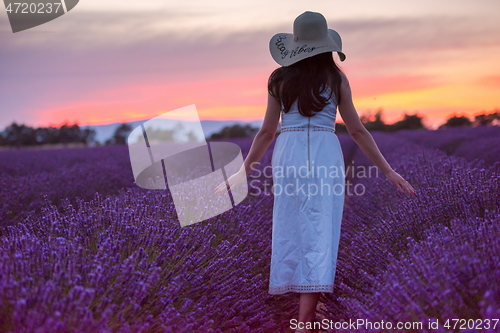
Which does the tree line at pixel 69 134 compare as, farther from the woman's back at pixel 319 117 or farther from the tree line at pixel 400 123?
the woman's back at pixel 319 117

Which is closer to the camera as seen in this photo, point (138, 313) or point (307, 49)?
point (138, 313)

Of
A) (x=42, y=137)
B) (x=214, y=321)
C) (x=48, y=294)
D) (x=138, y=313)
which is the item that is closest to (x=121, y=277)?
(x=138, y=313)

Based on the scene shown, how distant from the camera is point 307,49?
211cm

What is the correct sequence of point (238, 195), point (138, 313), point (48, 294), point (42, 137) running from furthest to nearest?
point (42, 137), point (238, 195), point (138, 313), point (48, 294)

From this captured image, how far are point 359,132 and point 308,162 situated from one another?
31cm

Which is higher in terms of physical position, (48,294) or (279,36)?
(279,36)

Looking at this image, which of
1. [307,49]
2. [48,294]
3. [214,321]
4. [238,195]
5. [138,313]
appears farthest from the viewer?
[238,195]

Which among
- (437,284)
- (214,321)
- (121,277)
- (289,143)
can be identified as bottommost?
(214,321)

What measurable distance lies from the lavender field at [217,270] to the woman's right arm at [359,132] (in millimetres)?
247

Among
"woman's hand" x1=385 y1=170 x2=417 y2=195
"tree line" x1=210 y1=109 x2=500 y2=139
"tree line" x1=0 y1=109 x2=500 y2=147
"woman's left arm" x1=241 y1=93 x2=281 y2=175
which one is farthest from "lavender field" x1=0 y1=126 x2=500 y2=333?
"tree line" x1=210 y1=109 x2=500 y2=139

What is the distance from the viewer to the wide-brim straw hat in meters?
2.10

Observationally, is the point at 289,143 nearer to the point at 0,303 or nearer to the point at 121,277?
the point at 121,277

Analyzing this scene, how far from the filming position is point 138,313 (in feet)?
5.25

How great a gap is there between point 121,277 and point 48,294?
0.88 ft
